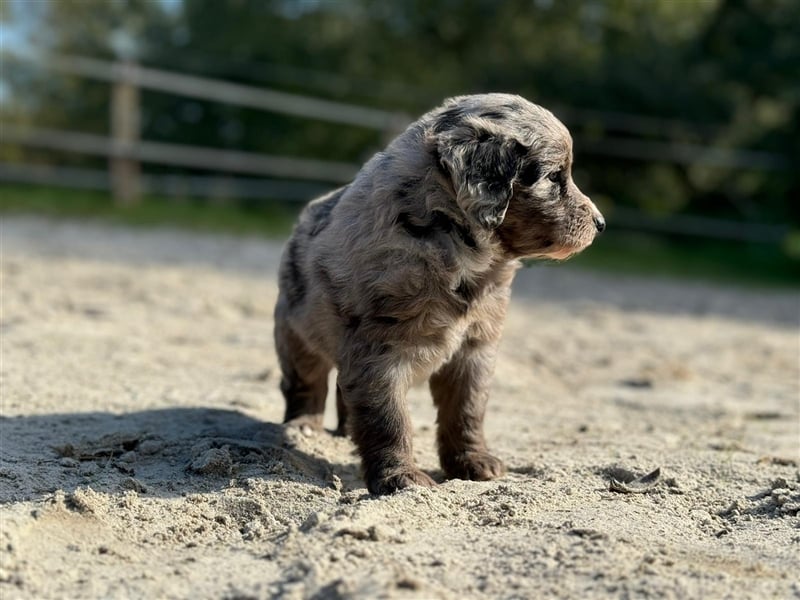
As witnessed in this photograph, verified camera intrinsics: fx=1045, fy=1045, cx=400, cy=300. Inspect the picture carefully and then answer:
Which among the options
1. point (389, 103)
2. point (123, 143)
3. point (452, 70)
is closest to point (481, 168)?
point (123, 143)

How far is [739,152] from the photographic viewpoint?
1634cm

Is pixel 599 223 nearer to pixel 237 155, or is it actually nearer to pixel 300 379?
pixel 300 379

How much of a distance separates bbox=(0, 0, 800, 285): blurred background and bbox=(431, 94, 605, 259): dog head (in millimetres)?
9587

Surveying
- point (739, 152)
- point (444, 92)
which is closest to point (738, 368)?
point (739, 152)

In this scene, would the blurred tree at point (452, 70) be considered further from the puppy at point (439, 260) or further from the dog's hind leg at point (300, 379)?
the puppy at point (439, 260)

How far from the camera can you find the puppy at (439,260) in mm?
4094

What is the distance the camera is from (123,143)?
14.9 metres

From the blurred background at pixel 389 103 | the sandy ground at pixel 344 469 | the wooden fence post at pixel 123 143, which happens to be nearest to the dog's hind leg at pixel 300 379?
the sandy ground at pixel 344 469

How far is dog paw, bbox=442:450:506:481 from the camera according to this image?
14.7 ft

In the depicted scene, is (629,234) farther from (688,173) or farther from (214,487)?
(214,487)

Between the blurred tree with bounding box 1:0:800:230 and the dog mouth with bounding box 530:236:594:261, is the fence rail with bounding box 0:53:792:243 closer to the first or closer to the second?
the blurred tree with bounding box 1:0:800:230

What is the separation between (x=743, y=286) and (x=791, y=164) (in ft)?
9.34

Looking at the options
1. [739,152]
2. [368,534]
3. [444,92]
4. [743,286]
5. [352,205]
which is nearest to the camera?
Answer: [368,534]

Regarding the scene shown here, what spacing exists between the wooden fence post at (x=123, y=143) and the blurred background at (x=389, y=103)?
0.03 m
